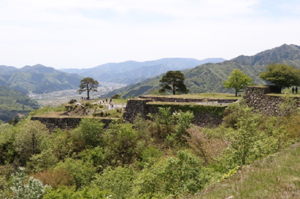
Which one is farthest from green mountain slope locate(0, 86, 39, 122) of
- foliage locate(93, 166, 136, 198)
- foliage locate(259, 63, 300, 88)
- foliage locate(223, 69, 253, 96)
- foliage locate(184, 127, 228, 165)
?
foliage locate(259, 63, 300, 88)

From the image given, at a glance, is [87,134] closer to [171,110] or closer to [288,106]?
[171,110]

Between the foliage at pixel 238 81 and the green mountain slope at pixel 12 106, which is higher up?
the foliage at pixel 238 81

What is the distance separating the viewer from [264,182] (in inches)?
226

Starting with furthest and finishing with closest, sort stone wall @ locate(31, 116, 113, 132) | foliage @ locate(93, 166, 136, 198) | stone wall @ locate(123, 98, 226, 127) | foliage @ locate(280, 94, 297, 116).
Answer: stone wall @ locate(31, 116, 113, 132) → stone wall @ locate(123, 98, 226, 127) → foliage @ locate(280, 94, 297, 116) → foliage @ locate(93, 166, 136, 198)

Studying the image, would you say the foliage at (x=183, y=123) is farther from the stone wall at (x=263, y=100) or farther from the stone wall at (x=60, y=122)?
the stone wall at (x=60, y=122)

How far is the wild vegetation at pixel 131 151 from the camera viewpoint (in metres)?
9.32

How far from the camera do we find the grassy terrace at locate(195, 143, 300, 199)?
5.18 m

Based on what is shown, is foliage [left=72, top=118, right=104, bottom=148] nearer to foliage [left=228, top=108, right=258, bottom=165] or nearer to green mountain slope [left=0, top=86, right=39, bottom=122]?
foliage [left=228, top=108, right=258, bottom=165]

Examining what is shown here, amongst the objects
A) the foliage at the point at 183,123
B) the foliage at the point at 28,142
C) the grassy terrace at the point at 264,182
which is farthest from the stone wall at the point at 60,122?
the grassy terrace at the point at 264,182

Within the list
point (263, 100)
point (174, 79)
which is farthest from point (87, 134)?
point (174, 79)

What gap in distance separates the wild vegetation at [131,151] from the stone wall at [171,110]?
760mm

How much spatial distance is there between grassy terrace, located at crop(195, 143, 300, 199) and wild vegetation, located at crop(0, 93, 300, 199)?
78.8 inches

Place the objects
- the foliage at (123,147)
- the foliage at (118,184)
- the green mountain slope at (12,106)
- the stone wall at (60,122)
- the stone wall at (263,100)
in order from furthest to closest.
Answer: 1. the green mountain slope at (12,106)
2. the stone wall at (60,122)
3. the foliage at (123,147)
4. the stone wall at (263,100)
5. the foliage at (118,184)

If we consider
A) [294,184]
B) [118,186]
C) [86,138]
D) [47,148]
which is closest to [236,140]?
[294,184]
